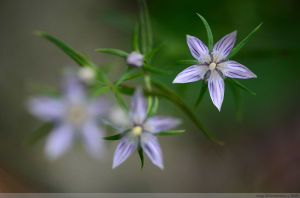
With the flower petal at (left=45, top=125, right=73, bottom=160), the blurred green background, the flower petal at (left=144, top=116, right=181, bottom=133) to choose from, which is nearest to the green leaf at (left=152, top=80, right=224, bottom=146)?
the flower petal at (left=144, top=116, right=181, bottom=133)

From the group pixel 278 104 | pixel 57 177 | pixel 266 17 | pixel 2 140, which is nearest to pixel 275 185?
pixel 278 104

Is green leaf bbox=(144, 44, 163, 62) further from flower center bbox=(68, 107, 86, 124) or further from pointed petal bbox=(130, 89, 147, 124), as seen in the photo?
flower center bbox=(68, 107, 86, 124)

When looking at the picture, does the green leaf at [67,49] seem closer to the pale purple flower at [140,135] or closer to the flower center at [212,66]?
the pale purple flower at [140,135]

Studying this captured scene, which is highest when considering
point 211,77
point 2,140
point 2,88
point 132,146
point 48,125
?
point 2,88

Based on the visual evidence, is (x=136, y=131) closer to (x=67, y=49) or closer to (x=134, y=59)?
(x=134, y=59)

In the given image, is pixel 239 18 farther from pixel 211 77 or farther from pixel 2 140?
pixel 2 140

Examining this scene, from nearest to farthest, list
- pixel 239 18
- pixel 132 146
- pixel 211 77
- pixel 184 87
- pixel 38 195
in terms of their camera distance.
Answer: pixel 211 77, pixel 132 146, pixel 184 87, pixel 239 18, pixel 38 195
